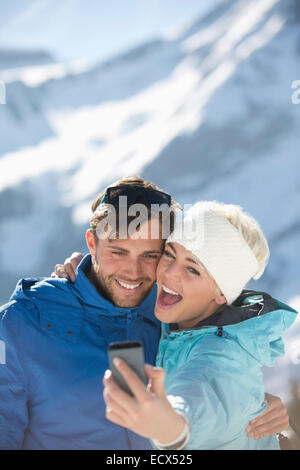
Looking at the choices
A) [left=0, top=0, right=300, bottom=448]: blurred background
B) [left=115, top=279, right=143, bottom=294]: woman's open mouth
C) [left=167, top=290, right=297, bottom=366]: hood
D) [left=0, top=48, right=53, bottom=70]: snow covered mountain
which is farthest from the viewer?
[left=0, top=48, right=53, bottom=70]: snow covered mountain

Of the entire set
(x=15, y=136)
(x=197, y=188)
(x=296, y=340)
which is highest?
(x=15, y=136)

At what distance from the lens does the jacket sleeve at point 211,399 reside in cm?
122

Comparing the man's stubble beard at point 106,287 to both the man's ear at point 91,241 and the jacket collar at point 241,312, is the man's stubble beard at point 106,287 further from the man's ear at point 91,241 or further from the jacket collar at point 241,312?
the jacket collar at point 241,312

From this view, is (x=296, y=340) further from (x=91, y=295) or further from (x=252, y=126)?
(x=252, y=126)

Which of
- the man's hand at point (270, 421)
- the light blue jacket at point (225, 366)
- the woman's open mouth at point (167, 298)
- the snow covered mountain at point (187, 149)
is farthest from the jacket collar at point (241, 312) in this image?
the snow covered mountain at point (187, 149)

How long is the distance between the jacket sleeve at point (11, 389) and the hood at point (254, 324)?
571 mm

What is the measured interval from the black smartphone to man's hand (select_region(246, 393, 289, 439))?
788 mm

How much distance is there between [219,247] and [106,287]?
0.51 metres

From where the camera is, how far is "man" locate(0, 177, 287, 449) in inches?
69.4

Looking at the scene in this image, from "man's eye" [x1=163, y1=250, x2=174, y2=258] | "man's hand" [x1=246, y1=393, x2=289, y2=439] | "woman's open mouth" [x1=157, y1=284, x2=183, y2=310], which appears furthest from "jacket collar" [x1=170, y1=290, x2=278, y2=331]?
"man's hand" [x1=246, y1=393, x2=289, y2=439]

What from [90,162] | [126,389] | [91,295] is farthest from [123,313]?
[90,162]

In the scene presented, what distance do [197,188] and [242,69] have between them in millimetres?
11672

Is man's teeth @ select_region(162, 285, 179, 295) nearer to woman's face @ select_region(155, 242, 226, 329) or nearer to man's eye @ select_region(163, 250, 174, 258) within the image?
woman's face @ select_region(155, 242, 226, 329)
